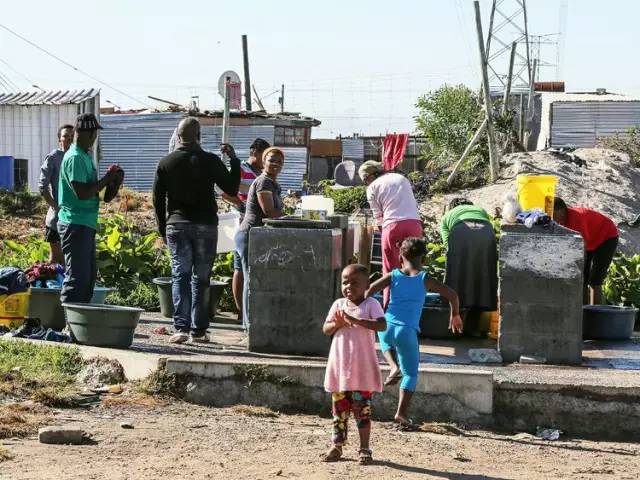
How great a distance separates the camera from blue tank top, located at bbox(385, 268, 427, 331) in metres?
7.95

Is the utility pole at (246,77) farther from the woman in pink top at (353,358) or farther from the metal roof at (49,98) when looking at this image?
the woman in pink top at (353,358)

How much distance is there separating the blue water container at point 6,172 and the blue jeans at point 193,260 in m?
20.2

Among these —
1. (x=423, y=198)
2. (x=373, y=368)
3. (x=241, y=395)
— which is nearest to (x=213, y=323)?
(x=241, y=395)

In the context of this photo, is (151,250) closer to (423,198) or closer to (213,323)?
(213,323)

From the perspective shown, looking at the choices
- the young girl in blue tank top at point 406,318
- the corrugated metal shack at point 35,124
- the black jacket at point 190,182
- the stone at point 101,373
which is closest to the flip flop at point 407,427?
the young girl in blue tank top at point 406,318

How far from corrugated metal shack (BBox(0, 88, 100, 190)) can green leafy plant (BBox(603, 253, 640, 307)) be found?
2133cm

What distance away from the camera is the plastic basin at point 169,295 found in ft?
38.7

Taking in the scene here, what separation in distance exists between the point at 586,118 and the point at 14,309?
3786 cm

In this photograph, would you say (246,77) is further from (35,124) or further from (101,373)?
(101,373)

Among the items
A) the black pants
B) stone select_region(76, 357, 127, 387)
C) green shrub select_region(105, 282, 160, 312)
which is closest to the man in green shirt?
stone select_region(76, 357, 127, 387)

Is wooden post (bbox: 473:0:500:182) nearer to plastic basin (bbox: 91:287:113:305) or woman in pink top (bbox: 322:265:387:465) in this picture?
plastic basin (bbox: 91:287:113:305)

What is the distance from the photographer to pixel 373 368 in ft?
23.1

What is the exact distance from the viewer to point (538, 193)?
430 inches

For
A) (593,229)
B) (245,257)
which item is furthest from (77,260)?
(593,229)
